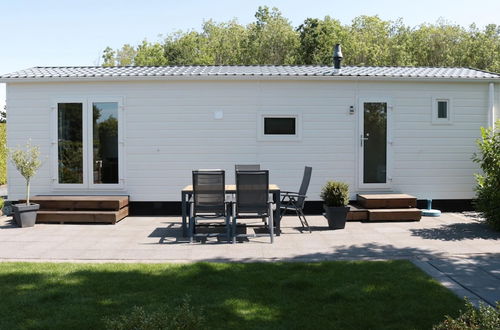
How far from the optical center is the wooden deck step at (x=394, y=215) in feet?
28.6

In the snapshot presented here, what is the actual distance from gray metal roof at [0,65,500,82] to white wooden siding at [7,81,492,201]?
21 centimetres

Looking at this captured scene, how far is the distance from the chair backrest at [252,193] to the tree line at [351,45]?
87.4 feet

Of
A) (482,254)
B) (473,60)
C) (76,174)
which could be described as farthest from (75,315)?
(473,60)

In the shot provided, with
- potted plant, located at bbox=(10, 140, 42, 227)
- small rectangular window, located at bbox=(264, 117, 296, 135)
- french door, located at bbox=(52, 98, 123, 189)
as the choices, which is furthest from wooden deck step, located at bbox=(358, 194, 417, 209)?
potted plant, located at bbox=(10, 140, 42, 227)

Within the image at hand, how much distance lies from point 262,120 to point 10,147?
5.13m

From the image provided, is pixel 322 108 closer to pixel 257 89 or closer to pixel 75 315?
pixel 257 89

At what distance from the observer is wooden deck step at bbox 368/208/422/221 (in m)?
8.70

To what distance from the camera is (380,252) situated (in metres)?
6.22

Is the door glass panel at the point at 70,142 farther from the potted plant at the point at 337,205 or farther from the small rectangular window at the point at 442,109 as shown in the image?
the small rectangular window at the point at 442,109

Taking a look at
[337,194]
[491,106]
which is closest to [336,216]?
[337,194]

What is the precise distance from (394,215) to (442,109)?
2.76m

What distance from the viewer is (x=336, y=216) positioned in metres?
7.96

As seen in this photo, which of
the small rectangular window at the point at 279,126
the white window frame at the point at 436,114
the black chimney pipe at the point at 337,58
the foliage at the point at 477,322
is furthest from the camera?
the black chimney pipe at the point at 337,58

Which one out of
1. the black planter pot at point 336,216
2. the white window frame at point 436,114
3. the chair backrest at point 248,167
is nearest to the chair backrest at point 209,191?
the chair backrest at point 248,167
